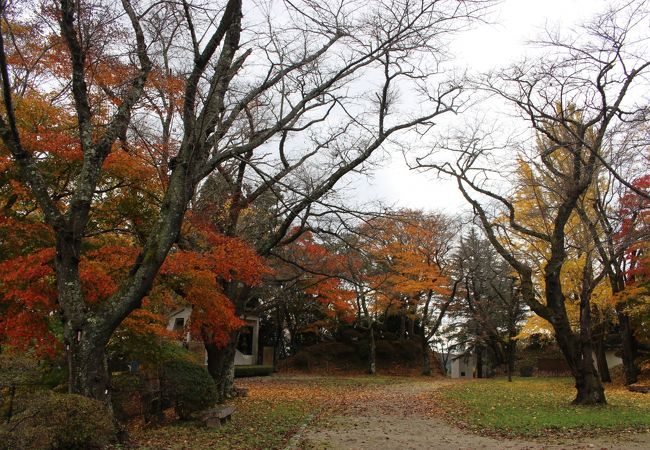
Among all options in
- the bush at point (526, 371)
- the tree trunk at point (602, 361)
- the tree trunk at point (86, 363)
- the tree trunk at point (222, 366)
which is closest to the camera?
the tree trunk at point (86, 363)

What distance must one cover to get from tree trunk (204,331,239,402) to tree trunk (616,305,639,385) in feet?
55.6

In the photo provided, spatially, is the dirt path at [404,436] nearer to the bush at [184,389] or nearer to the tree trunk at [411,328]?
the bush at [184,389]

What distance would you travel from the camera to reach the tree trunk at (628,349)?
23000 millimetres

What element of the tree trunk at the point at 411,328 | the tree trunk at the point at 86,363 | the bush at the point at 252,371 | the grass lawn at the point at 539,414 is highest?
the tree trunk at the point at 411,328

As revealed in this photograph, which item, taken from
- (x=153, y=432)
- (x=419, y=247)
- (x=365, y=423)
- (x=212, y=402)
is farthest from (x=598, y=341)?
(x=153, y=432)

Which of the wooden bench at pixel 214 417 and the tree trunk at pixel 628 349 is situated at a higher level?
the tree trunk at pixel 628 349

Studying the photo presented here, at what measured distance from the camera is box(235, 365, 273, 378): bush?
92.0ft

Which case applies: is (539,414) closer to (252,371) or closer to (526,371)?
(252,371)

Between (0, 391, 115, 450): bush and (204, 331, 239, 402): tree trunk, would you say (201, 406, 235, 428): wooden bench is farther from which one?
(204, 331, 239, 402): tree trunk

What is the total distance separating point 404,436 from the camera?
9.63m

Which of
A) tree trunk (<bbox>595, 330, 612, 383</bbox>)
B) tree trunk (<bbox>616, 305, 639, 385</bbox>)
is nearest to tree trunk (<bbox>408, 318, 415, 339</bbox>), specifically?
tree trunk (<bbox>595, 330, 612, 383</bbox>)

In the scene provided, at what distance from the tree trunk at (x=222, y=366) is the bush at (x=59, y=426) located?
28.5ft

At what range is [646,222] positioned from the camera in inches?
626

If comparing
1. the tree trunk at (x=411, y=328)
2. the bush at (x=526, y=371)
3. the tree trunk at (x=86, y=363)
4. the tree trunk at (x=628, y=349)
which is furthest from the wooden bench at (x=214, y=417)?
the tree trunk at (x=411, y=328)
